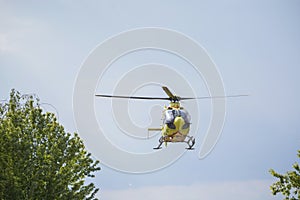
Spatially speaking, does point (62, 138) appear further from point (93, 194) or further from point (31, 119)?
point (93, 194)

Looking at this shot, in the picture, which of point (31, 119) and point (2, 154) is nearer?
point (2, 154)

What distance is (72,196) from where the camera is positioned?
24250mm

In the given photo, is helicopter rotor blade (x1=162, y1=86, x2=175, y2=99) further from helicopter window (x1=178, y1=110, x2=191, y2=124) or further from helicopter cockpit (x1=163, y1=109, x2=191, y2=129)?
helicopter window (x1=178, y1=110, x2=191, y2=124)

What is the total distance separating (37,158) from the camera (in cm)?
2317

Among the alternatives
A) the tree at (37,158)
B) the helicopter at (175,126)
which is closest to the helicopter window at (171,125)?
the helicopter at (175,126)

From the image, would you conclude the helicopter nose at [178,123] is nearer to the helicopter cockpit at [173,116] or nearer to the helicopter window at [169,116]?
the helicopter cockpit at [173,116]

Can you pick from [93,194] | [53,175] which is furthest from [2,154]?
[93,194]

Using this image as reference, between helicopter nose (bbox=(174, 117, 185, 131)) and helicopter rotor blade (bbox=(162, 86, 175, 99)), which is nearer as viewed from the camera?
helicopter nose (bbox=(174, 117, 185, 131))

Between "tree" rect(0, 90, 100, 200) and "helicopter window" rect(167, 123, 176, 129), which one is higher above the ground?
"helicopter window" rect(167, 123, 176, 129)

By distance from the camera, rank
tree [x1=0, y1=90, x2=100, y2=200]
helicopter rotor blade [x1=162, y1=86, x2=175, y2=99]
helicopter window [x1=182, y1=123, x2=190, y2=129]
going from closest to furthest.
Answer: tree [x1=0, y1=90, x2=100, y2=200] → helicopter window [x1=182, y1=123, x2=190, y2=129] → helicopter rotor blade [x1=162, y1=86, x2=175, y2=99]

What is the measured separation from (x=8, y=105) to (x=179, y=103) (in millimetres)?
12382

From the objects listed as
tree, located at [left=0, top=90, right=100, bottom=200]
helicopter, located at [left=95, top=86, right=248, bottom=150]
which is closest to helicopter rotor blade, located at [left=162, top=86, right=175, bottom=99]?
helicopter, located at [left=95, top=86, right=248, bottom=150]

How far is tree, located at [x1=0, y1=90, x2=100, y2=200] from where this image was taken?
22109 millimetres

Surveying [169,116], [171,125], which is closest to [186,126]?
[171,125]
